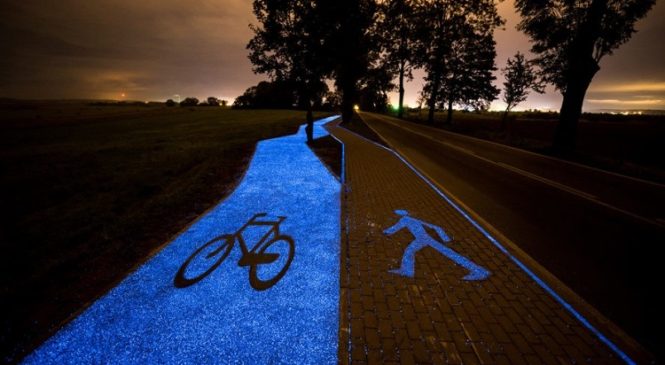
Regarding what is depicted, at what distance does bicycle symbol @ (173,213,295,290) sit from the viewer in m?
3.73

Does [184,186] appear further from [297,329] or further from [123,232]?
[297,329]

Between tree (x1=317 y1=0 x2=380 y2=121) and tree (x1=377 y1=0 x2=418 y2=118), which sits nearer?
tree (x1=317 y1=0 x2=380 y2=121)

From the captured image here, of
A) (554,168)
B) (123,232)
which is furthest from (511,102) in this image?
(123,232)

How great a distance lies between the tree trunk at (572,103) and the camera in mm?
12914

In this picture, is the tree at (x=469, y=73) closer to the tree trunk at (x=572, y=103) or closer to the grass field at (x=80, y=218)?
the tree trunk at (x=572, y=103)

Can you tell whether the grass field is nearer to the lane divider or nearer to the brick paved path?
the brick paved path

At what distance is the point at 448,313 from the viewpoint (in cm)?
308

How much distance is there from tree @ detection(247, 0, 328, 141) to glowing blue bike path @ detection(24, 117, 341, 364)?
1070cm

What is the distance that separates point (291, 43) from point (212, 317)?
42.8 ft

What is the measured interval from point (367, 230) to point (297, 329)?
8.46 feet

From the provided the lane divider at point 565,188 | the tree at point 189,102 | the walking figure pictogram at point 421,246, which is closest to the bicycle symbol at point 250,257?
the walking figure pictogram at point 421,246

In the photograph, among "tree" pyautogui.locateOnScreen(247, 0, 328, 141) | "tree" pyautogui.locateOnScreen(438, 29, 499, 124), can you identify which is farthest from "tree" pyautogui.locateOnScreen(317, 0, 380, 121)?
"tree" pyautogui.locateOnScreen(438, 29, 499, 124)

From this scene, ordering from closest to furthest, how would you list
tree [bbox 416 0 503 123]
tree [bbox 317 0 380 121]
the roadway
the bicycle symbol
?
the roadway
the bicycle symbol
tree [bbox 317 0 380 121]
tree [bbox 416 0 503 123]

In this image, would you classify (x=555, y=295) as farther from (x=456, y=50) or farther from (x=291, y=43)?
(x=456, y=50)
